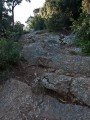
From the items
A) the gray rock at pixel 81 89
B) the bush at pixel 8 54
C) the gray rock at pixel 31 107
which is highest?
the bush at pixel 8 54

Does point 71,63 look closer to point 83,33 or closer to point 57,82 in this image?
point 57,82

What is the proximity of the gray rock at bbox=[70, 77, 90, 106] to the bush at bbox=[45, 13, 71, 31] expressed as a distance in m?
9.61

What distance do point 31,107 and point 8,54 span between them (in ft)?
7.61

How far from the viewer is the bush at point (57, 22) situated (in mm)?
16359

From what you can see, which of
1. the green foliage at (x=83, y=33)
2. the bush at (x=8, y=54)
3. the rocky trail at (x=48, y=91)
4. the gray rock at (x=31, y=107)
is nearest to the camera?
the gray rock at (x=31, y=107)

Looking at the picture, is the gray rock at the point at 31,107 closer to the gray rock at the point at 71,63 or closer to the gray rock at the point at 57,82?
the gray rock at the point at 57,82

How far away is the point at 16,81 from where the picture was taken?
788 centimetres

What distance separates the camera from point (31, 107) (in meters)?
Result: 6.74

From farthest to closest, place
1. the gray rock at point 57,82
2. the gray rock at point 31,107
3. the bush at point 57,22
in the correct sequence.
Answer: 1. the bush at point 57,22
2. the gray rock at point 57,82
3. the gray rock at point 31,107

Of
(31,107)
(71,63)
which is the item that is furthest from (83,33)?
(31,107)

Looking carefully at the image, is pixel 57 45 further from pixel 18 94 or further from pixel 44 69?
pixel 18 94

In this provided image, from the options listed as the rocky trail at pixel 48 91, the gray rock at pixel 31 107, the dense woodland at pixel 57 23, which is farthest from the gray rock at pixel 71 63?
the gray rock at pixel 31 107

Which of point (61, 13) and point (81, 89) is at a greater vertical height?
point (61, 13)

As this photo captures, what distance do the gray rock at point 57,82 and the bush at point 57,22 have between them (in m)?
9.29
